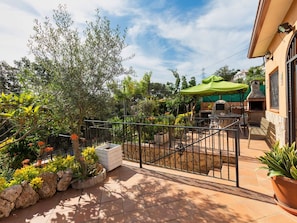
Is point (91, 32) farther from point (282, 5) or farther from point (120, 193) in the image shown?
point (282, 5)

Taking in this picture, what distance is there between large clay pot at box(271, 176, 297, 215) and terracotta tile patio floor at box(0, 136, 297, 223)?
87 mm

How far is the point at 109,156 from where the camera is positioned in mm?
3674

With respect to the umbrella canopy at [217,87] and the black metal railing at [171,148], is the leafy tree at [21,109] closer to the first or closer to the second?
the black metal railing at [171,148]

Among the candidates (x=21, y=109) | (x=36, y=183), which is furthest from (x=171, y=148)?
(x=21, y=109)

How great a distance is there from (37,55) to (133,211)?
2.82 metres

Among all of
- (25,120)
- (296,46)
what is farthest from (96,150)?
(296,46)

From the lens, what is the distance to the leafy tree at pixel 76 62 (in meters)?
2.67

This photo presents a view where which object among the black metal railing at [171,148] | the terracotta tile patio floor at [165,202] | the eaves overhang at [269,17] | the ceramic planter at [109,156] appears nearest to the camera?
the terracotta tile patio floor at [165,202]

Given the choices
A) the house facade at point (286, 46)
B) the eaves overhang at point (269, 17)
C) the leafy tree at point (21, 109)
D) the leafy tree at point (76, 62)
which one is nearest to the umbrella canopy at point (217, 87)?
the eaves overhang at point (269, 17)

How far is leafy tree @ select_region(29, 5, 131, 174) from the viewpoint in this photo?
105 inches

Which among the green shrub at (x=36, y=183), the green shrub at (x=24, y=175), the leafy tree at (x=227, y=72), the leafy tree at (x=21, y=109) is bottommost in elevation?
the green shrub at (x=36, y=183)

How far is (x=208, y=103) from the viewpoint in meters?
10.6

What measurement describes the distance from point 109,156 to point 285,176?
3.03 metres

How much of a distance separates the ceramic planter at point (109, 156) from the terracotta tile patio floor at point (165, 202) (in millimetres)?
365
